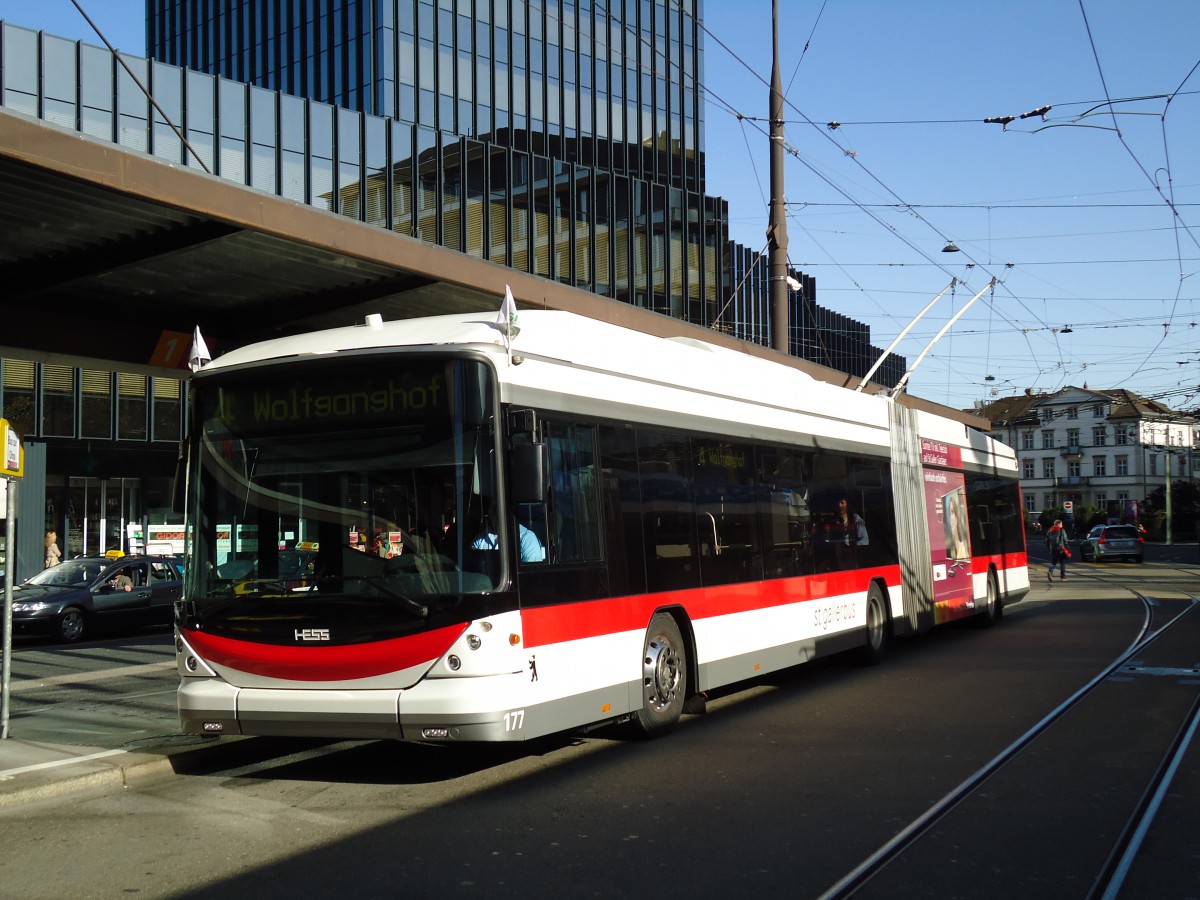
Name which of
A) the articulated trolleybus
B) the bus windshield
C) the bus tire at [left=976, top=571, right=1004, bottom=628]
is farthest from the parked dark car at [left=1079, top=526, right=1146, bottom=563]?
the bus windshield

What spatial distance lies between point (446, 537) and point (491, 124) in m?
40.6

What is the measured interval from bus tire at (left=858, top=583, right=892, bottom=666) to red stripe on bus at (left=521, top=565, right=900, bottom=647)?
14.7 inches

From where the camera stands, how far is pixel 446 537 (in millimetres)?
7715

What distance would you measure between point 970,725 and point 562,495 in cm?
385

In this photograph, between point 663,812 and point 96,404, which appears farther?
point 96,404

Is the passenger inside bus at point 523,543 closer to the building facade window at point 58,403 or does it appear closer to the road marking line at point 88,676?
the road marking line at point 88,676

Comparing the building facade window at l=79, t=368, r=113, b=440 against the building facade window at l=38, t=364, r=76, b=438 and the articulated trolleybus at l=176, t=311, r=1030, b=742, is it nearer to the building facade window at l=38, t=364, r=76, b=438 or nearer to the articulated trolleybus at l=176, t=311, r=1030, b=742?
the building facade window at l=38, t=364, r=76, b=438

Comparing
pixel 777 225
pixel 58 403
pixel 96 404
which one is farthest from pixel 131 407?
pixel 777 225

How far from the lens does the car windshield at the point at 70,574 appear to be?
21.6 meters

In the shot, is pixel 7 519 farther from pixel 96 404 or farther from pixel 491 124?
pixel 491 124

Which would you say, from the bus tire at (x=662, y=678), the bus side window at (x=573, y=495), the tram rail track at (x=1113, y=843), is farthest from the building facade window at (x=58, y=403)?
the tram rail track at (x=1113, y=843)

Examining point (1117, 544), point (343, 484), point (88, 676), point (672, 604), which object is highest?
point (343, 484)

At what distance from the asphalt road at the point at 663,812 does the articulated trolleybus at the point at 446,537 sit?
54 cm

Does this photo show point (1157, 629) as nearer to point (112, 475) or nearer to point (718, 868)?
point (718, 868)
